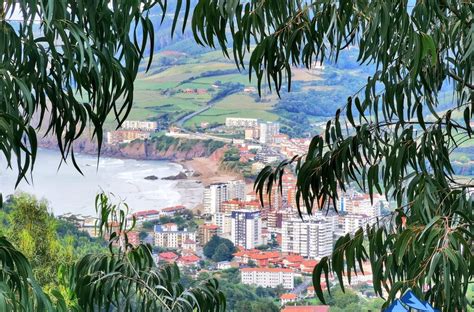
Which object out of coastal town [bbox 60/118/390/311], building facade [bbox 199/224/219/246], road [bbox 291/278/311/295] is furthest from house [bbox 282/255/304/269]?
building facade [bbox 199/224/219/246]

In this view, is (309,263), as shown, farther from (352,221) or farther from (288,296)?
(352,221)

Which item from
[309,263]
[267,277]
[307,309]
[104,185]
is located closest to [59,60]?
[307,309]

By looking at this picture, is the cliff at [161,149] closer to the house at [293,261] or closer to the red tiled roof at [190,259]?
the red tiled roof at [190,259]

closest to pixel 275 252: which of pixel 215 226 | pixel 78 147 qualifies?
pixel 215 226

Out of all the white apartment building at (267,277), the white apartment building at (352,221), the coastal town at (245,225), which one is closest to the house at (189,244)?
the coastal town at (245,225)

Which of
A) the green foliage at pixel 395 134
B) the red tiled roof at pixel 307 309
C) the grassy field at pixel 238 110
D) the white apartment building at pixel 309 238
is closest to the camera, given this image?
the green foliage at pixel 395 134

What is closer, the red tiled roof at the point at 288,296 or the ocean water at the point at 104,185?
the red tiled roof at the point at 288,296

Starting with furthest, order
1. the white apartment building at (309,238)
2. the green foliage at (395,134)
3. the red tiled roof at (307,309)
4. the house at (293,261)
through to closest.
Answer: the house at (293,261) < the white apartment building at (309,238) < the red tiled roof at (307,309) < the green foliage at (395,134)

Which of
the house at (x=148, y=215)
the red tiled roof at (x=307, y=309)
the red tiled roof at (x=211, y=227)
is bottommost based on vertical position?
the red tiled roof at (x=307, y=309)
